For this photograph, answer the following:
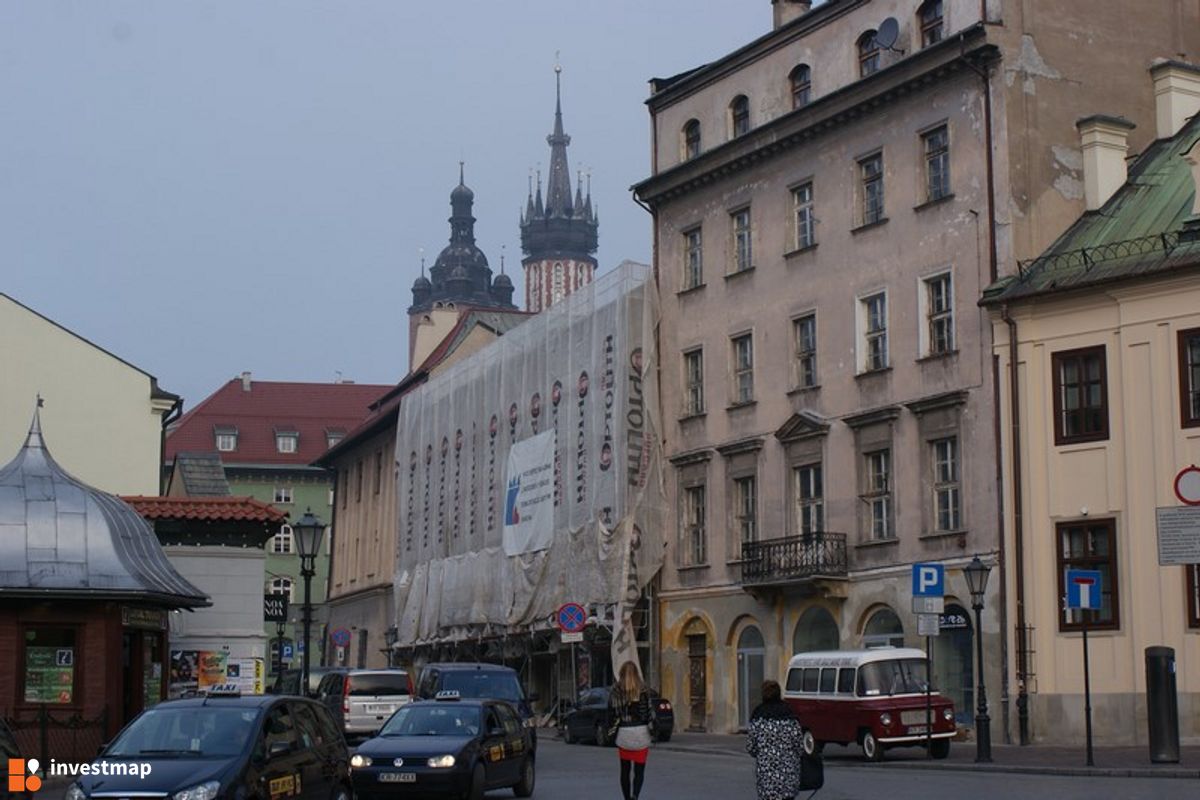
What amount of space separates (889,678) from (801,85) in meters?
19.8

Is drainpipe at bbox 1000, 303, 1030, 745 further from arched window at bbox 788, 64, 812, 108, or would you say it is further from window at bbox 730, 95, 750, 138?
window at bbox 730, 95, 750, 138

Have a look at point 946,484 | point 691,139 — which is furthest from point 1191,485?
point 691,139

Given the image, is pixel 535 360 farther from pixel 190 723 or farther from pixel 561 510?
pixel 190 723

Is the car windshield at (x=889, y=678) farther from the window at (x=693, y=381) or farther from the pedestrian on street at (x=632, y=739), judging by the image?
the window at (x=693, y=381)

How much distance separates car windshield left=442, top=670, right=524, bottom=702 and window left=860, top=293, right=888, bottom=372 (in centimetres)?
1352

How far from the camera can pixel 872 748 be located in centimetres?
3356

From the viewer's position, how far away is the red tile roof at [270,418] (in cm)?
11406

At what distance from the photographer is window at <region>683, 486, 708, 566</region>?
50969 millimetres

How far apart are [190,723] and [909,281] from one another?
28.0 m

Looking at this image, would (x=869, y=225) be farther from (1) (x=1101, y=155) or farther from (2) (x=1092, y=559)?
(2) (x=1092, y=559)

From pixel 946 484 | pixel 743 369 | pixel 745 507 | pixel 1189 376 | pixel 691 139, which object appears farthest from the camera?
pixel 691 139

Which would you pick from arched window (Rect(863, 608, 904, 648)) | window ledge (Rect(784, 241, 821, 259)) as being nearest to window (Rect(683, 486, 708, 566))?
window ledge (Rect(784, 241, 821, 259))

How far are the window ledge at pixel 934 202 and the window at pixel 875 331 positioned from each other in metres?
2.29

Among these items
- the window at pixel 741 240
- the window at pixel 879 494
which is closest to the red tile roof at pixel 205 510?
the window at pixel 879 494
